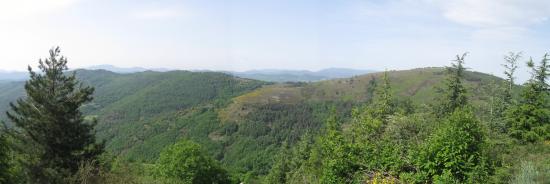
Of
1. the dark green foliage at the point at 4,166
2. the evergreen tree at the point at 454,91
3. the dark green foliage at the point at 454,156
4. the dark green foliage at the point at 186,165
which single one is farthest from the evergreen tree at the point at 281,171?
the dark green foliage at the point at 454,156

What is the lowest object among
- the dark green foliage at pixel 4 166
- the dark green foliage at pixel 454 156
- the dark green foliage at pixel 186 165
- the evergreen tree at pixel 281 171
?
the evergreen tree at pixel 281 171

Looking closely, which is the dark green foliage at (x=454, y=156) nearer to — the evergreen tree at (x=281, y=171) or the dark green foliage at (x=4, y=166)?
the dark green foliage at (x=4, y=166)

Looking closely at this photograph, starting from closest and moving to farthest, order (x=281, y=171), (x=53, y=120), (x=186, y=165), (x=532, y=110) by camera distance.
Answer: (x=53, y=120) < (x=532, y=110) < (x=186, y=165) < (x=281, y=171)

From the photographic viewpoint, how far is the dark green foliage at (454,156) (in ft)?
54.4

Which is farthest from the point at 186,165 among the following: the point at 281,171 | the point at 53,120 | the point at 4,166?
the point at 4,166

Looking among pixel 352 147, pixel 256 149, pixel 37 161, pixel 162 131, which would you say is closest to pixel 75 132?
pixel 37 161

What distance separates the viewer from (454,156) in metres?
16.9

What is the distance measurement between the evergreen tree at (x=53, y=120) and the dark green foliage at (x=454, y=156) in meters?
18.7

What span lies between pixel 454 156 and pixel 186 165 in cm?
3961

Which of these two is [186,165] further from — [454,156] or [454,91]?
[454,156]

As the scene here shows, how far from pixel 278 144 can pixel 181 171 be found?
12885cm

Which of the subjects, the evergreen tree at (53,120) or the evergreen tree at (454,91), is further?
the evergreen tree at (454,91)

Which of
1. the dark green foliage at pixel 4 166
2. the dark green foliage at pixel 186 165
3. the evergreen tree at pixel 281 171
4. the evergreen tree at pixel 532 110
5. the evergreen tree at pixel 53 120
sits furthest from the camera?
the evergreen tree at pixel 281 171

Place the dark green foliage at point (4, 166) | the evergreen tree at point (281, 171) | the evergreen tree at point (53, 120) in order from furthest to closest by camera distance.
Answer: the evergreen tree at point (281, 171), the evergreen tree at point (53, 120), the dark green foliage at point (4, 166)
